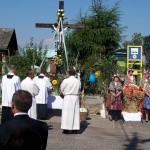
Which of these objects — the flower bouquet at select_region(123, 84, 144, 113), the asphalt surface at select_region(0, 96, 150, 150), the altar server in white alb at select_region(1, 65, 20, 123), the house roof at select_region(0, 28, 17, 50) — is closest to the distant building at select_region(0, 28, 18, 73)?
the house roof at select_region(0, 28, 17, 50)

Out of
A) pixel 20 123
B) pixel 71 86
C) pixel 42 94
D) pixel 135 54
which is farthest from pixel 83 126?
pixel 20 123

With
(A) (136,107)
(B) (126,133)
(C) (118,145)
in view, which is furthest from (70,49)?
(C) (118,145)

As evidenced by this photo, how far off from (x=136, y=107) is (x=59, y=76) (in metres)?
3.07

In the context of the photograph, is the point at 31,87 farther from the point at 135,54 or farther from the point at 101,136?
the point at 135,54

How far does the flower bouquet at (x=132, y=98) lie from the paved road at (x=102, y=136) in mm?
614

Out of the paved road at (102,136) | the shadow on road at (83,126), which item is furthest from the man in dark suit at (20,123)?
the shadow on road at (83,126)

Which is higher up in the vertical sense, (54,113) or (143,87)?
(143,87)

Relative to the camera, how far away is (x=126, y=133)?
1066cm

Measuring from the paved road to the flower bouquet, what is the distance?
614 mm

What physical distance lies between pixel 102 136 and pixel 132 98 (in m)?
3.21

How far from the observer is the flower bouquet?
12.9 m

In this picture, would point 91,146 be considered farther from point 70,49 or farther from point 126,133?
point 70,49

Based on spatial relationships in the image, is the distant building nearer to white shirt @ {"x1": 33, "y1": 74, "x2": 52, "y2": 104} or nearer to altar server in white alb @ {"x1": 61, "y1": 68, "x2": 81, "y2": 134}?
white shirt @ {"x1": 33, "y1": 74, "x2": 52, "y2": 104}

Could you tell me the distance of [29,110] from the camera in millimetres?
10461
